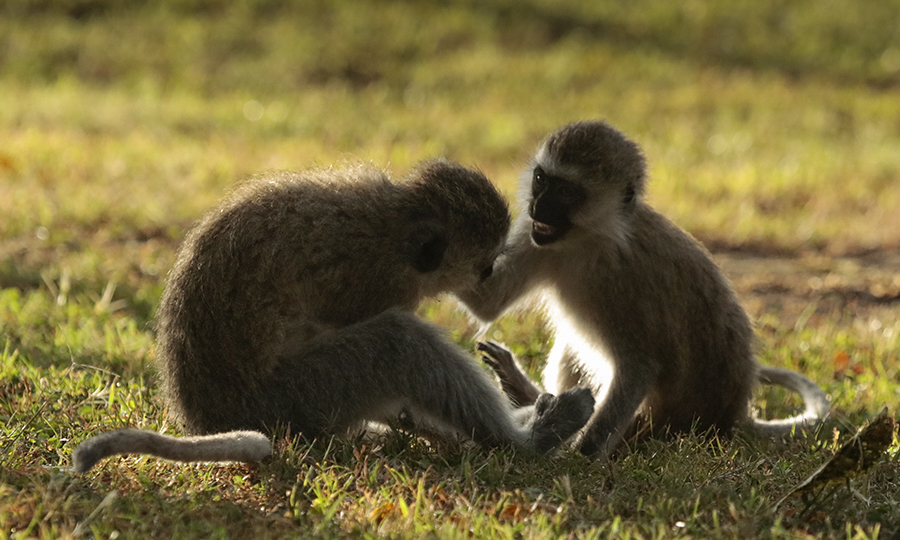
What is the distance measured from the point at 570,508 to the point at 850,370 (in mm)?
3335

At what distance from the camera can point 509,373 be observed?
5434 millimetres

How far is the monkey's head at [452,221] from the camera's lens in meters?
4.60

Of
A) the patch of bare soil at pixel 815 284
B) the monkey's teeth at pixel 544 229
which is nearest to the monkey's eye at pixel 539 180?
the monkey's teeth at pixel 544 229

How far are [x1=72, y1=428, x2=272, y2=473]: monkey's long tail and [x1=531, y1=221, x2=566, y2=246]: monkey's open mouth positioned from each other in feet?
5.55

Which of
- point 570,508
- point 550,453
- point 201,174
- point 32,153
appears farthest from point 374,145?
point 570,508

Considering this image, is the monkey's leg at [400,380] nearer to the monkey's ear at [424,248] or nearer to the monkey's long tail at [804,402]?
the monkey's ear at [424,248]

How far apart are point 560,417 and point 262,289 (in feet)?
4.77

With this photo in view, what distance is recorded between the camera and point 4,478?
3746 mm

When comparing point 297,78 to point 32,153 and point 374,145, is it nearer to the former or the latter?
point 374,145

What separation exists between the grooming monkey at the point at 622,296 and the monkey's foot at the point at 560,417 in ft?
0.69

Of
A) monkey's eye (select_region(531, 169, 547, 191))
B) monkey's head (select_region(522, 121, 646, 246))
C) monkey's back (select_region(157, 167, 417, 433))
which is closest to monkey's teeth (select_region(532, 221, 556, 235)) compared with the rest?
monkey's head (select_region(522, 121, 646, 246))

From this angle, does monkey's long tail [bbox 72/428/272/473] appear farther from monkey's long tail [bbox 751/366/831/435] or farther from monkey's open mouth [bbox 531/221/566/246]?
monkey's long tail [bbox 751/366/831/435]

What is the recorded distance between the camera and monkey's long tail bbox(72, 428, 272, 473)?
333 cm

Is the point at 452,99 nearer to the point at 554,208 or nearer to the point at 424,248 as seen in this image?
the point at 554,208
